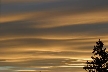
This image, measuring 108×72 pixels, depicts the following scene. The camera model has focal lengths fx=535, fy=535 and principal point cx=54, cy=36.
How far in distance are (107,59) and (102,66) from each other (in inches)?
42.9

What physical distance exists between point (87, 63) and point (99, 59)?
1628 mm

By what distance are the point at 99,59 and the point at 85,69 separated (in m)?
2.18

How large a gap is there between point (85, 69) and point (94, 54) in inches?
88.4

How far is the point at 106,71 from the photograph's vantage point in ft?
220

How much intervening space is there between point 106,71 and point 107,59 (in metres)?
1.64

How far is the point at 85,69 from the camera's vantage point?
67562 mm

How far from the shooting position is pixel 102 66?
222 feet

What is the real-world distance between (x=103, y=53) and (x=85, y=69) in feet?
9.99

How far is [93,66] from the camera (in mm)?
67625

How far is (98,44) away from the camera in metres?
67.6

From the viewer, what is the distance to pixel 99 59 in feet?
222

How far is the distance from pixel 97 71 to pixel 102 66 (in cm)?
97

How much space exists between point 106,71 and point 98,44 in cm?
356

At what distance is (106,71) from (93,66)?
5.96 ft
